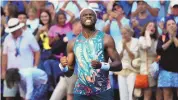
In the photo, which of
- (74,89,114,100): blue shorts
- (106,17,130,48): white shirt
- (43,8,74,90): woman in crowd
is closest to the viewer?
(74,89,114,100): blue shorts

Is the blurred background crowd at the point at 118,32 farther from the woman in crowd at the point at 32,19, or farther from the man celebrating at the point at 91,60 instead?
the man celebrating at the point at 91,60

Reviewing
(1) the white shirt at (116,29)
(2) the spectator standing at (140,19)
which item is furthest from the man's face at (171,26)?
(1) the white shirt at (116,29)

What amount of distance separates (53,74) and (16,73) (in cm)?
77

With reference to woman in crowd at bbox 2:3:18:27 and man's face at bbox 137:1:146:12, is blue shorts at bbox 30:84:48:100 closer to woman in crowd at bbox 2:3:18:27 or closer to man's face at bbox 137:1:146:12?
woman in crowd at bbox 2:3:18:27

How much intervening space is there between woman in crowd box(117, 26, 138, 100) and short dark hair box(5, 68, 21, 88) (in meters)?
2.21

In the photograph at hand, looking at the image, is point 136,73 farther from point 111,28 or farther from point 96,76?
point 96,76

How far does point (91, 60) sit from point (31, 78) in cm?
419

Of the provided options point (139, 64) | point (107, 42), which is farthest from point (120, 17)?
point (107, 42)

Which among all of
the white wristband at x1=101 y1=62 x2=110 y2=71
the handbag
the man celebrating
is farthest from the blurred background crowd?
the white wristband at x1=101 y1=62 x2=110 y2=71

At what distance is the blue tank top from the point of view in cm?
708

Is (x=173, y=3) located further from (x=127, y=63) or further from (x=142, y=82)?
(x=142, y=82)

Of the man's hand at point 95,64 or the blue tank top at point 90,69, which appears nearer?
the man's hand at point 95,64

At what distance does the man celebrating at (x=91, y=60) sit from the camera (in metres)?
7.08

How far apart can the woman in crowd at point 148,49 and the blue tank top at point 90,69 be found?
9.70 feet
